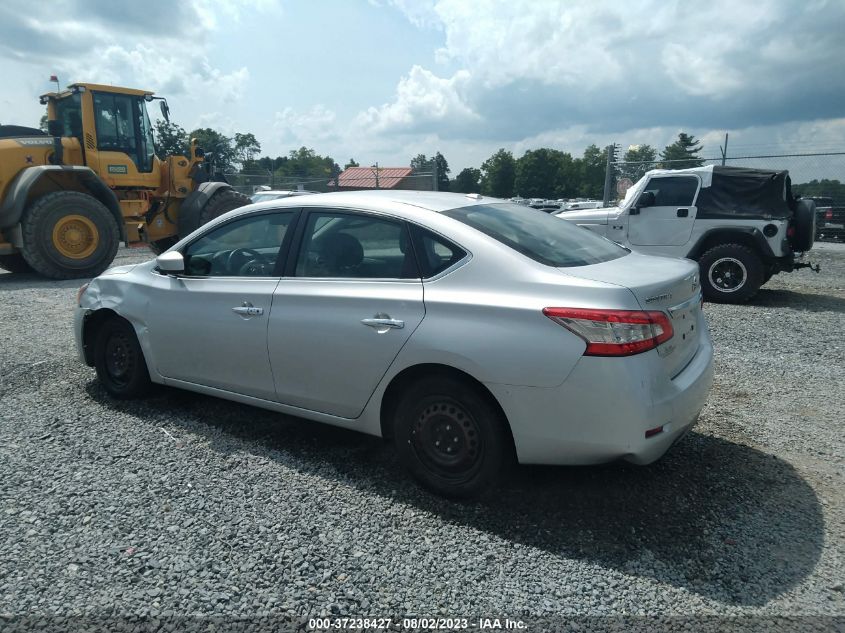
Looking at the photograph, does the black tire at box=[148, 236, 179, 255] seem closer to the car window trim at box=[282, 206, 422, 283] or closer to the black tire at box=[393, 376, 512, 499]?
the car window trim at box=[282, 206, 422, 283]

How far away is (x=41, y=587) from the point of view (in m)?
2.56

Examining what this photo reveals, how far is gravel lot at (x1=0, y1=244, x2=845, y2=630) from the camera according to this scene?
8.22ft

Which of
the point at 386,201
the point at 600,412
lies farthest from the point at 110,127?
the point at 600,412

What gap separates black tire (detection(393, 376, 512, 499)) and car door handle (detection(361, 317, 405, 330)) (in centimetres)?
31

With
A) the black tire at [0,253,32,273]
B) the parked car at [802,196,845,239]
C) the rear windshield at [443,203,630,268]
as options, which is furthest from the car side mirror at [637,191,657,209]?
the black tire at [0,253,32,273]

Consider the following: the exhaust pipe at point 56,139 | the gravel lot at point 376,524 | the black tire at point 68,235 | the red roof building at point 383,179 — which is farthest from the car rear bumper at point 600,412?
the red roof building at point 383,179

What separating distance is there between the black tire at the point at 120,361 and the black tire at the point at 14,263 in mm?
9525

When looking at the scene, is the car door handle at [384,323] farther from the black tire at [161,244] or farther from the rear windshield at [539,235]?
the black tire at [161,244]

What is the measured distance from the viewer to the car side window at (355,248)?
3.41m

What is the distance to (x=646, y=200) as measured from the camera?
9.72m

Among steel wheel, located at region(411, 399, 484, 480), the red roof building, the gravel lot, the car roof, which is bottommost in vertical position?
the gravel lot

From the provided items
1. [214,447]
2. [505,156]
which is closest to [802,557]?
[214,447]

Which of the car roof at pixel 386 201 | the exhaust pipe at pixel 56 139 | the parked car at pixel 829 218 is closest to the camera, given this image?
the car roof at pixel 386 201

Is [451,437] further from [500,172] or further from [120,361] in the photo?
[500,172]
